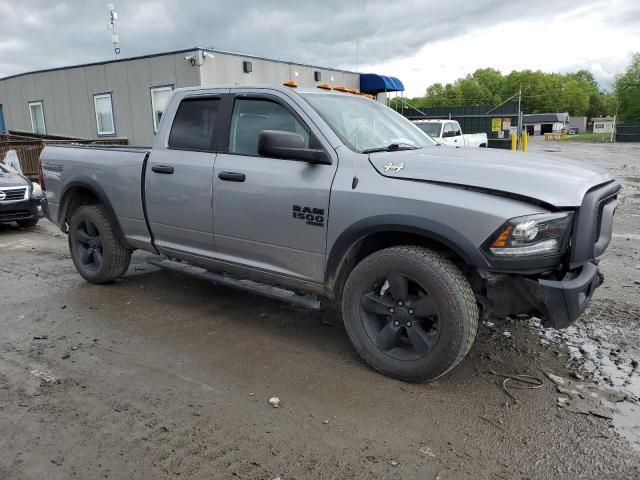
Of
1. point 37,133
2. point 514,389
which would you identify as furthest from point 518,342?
point 37,133

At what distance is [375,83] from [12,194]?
54.2 ft

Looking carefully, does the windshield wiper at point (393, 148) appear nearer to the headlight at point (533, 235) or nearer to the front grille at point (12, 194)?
the headlight at point (533, 235)

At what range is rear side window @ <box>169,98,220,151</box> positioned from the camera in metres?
4.48

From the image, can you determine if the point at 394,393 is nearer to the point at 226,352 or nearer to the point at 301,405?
the point at 301,405

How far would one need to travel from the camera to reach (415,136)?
4453 mm

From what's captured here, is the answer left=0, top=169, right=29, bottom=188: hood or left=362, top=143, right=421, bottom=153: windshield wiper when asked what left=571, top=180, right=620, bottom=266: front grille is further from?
left=0, top=169, right=29, bottom=188: hood

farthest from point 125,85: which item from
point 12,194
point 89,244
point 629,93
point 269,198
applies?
point 629,93

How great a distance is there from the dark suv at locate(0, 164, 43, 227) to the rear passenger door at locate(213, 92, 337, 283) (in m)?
6.40

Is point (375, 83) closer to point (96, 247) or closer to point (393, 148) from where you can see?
point (96, 247)

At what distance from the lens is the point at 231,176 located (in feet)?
13.5

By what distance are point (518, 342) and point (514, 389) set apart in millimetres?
800

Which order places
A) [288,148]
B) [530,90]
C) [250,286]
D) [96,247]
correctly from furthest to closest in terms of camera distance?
1. [530,90]
2. [96,247]
3. [250,286]
4. [288,148]

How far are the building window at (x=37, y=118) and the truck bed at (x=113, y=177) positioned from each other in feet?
61.2

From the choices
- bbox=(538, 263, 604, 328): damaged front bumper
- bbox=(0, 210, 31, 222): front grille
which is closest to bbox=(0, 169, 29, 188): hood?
bbox=(0, 210, 31, 222): front grille
